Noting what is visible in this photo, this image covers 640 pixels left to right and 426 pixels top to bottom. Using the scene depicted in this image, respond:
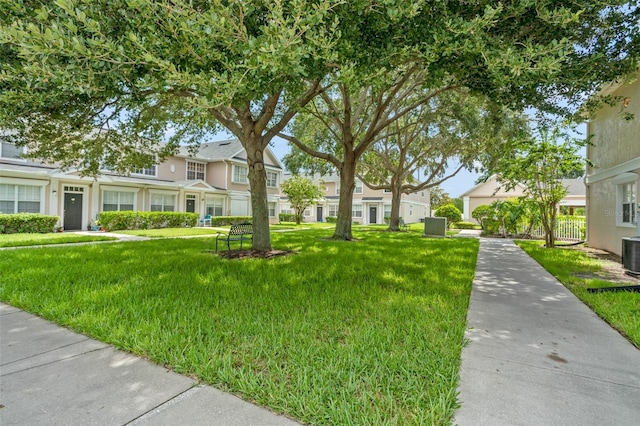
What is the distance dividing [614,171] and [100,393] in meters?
13.7

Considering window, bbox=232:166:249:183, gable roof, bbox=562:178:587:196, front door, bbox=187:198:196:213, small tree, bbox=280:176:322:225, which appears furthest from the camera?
gable roof, bbox=562:178:587:196

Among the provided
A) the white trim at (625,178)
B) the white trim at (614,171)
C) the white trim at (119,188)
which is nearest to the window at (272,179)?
the white trim at (119,188)

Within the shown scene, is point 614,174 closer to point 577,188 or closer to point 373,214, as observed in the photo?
point 577,188

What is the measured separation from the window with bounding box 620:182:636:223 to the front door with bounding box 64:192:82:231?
23.8m

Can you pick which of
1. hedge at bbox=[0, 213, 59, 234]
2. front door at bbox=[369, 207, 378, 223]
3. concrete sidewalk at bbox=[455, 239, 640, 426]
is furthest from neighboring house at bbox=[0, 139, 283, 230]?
concrete sidewalk at bbox=[455, 239, 640, 426]

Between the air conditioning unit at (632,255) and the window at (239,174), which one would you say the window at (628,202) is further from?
the window at (239,174)

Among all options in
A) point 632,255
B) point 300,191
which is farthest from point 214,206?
point 632,255

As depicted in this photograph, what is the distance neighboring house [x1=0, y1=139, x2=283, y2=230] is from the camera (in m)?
16.1

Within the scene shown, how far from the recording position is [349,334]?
→ 3.63 m

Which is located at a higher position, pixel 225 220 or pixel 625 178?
pixel 625 178

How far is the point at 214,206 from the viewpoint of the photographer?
83.8ft

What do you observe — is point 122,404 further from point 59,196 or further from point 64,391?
point 59,196

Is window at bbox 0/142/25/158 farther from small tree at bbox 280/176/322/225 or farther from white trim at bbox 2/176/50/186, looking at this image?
small tree at bbox 280/176/322/225

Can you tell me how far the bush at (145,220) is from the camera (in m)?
18.1
